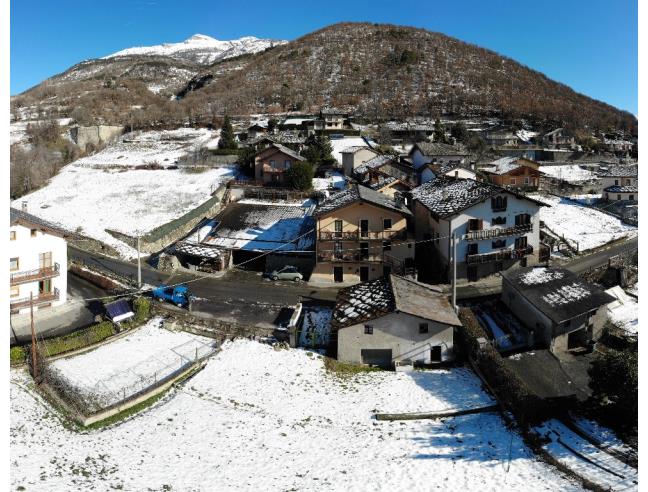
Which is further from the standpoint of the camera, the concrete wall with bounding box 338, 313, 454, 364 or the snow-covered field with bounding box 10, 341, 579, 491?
the concrete wall with bounding box 338, 313, 454, 364

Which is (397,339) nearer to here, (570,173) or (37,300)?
(37,300)

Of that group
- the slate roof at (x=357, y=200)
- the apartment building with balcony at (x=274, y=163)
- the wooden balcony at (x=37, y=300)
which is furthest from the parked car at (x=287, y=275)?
the apartment building with balcony at (x=274, y=163)

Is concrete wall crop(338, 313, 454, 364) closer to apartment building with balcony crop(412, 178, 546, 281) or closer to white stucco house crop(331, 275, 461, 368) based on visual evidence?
white stucco house crop(331, 275, 461, 368)

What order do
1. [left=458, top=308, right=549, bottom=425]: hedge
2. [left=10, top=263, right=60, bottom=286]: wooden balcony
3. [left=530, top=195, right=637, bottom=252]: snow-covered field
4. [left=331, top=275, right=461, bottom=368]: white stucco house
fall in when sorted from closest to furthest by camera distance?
[left=458, top=308, right=549, bottom=425]: hedge, [left=331, top=275, right=461, bottom=368]: white stucco house, [left=10, top=263, right=60, bottom=286]: wooden balcony, [left=530, top=195, right=637, bottom=252]: snow-covered field

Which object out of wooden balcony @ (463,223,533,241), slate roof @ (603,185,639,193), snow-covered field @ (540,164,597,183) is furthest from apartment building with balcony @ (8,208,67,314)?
snow-covered field @ (540,164,597,183)

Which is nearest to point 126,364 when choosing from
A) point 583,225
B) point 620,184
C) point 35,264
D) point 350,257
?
point 35,264

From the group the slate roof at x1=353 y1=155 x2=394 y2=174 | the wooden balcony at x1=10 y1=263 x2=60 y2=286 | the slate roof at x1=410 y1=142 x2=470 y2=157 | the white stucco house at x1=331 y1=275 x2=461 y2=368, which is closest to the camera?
the white stucco house at x1=331 y1=275 x2=461 y2=368

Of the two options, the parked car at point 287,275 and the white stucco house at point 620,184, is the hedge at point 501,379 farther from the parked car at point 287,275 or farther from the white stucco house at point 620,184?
the white stucco house at point 620,184
